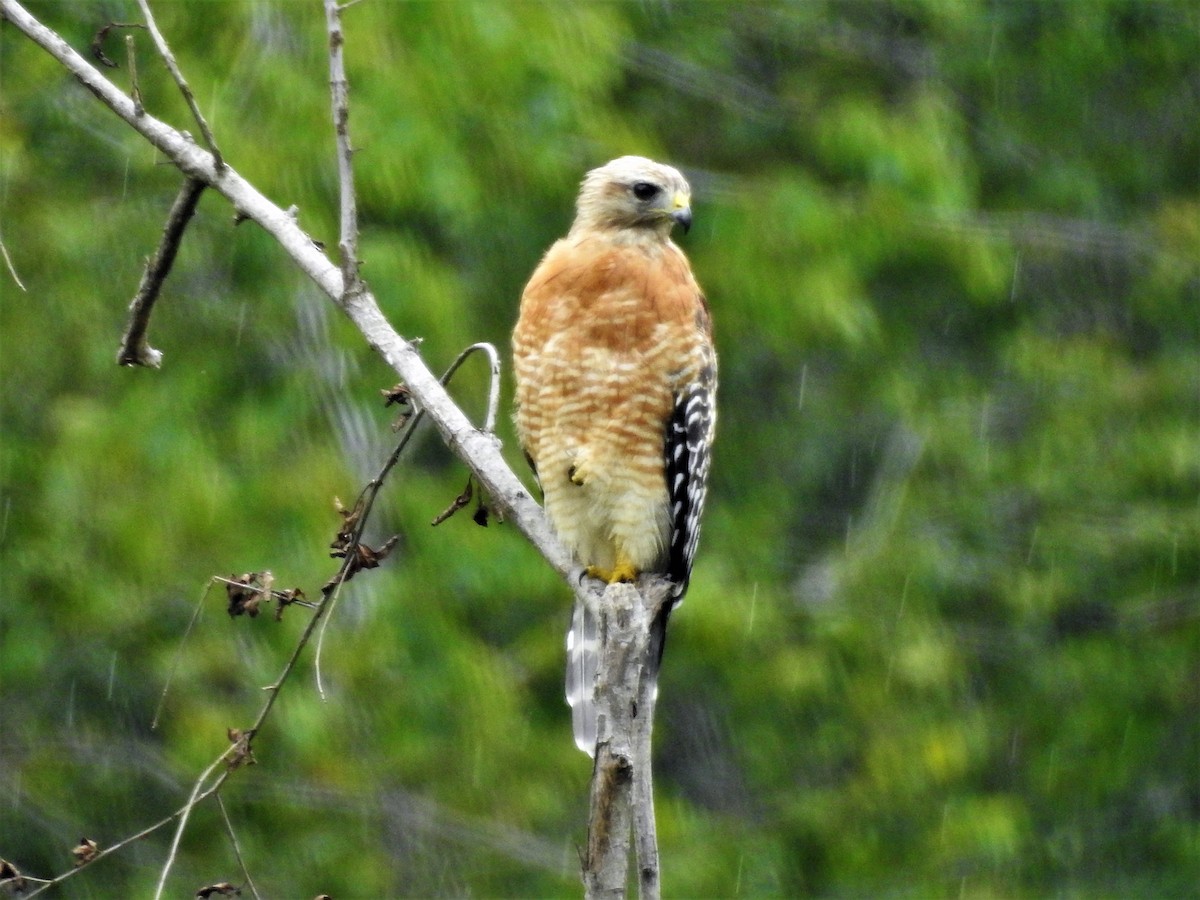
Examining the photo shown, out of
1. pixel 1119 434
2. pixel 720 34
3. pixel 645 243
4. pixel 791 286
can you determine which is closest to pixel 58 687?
pixel 791 286

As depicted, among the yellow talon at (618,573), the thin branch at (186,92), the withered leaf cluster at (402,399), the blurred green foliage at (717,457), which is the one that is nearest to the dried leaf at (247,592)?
the withered leaf cluster at (402,399)

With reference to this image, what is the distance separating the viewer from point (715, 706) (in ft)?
35.6

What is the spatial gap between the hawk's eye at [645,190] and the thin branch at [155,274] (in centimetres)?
182

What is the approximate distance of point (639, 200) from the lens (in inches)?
202

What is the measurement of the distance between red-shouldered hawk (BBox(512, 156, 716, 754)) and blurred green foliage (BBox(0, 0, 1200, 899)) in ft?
8.03

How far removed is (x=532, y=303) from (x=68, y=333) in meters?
3.46

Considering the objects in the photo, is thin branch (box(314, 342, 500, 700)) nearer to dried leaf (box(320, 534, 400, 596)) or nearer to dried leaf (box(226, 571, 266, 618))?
dried leaf (box(320, 534, 400, 596))

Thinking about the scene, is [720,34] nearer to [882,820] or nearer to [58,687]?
[882,820]

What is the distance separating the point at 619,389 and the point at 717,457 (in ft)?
19.2

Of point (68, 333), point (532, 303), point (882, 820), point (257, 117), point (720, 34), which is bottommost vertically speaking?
point (882, 820)

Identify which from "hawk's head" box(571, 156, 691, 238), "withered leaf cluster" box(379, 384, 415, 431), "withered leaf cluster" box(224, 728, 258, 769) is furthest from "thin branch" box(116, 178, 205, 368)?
"hawk's head" box(571, 156, 691, 238)

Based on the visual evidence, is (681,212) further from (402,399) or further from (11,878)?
(11,878)

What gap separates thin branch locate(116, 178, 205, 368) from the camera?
11.3 ft

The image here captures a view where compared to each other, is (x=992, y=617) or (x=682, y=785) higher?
(x=992, y=617)
